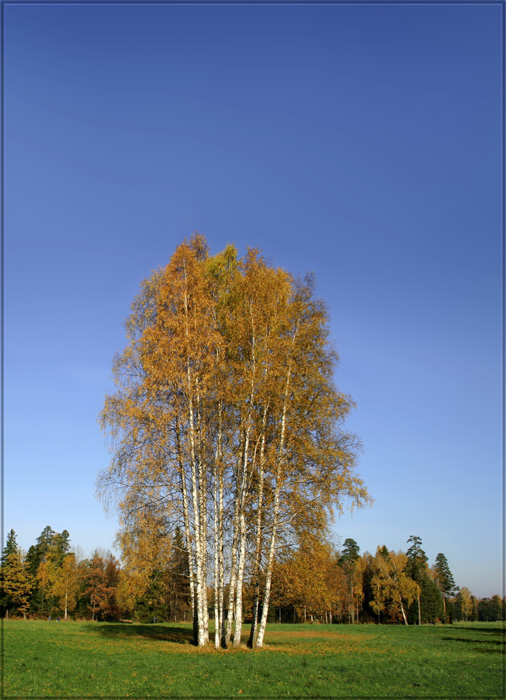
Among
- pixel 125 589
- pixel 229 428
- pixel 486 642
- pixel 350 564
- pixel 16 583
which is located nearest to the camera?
pixel 229 428

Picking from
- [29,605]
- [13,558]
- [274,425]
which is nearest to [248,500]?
[274,425]

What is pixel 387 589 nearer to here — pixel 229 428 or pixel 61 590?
pixel 61 590

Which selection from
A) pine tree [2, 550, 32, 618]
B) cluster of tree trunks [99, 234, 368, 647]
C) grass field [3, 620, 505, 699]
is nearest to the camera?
grass field [3, 620, 505, 699]

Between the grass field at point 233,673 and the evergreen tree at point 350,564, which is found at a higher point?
the grass field at point 233,673

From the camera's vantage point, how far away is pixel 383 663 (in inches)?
673

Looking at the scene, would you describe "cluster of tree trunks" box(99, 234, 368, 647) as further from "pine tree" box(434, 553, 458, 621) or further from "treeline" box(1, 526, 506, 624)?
"pine tree" box(434, 553, 458, 621)

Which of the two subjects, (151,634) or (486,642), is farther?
(486,642)

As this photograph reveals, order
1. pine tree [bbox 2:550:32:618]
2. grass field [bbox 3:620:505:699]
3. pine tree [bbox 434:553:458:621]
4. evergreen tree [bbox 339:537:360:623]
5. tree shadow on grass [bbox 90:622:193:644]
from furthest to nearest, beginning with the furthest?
pine tree [bbox 434:553:458:621], evergreen tree [bbox 339:537:360:623], pine tree [bbox 2:550:32:618], tree shadow on grass [bbox 90:622:193:644], grass field [bbox 3:620:505:699]

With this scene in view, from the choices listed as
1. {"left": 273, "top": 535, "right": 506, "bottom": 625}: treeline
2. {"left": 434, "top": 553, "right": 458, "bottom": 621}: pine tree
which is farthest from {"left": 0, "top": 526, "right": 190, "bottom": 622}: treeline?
{"left": 434, "top": 553, "right": 458, "bottom": 621}: pine tree

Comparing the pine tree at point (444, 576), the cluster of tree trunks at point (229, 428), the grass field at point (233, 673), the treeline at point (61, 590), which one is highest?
the cluster of tree trunks at point (229, 428)

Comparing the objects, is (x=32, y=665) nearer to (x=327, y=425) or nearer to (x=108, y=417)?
(x=108, y=417)

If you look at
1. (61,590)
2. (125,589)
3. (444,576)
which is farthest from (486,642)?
(444,576)

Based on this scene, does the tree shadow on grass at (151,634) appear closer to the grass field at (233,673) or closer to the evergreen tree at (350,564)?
the grass field at (233,673)

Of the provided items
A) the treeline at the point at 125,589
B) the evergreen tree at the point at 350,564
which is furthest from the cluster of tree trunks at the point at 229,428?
the evergreen tree at the point at 350,564
